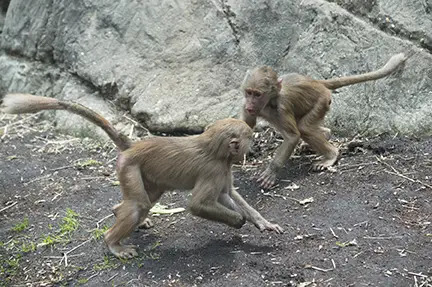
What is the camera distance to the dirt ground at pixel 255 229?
5938 mm

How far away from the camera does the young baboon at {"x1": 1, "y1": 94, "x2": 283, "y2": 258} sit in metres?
6.30

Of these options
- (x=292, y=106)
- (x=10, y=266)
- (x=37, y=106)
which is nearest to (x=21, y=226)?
(x=10, y=266)

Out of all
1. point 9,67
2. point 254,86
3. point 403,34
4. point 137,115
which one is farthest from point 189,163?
point 9,67

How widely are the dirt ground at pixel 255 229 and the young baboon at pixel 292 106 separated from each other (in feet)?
0.84

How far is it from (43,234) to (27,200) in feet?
3.75

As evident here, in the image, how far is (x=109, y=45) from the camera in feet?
34.7

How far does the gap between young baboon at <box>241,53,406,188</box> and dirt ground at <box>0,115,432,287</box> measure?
26 centimetres

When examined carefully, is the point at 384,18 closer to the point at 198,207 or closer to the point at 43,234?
the point at 198,207

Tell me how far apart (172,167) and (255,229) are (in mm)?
1160

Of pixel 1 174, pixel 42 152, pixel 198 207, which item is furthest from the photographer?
pixel 42 152

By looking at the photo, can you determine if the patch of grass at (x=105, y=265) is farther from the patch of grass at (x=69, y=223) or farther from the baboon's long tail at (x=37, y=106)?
the baboon's long tail at (x=37, y=106)

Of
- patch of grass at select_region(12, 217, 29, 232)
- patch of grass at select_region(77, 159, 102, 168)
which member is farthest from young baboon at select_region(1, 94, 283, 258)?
patch of grass at select_region(77, 159, 102, 168)

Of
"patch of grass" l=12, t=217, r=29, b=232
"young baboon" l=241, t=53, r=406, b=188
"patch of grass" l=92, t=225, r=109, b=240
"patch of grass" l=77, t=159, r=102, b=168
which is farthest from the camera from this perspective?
"patch of grass" l=77, t=159, r=102, b=168

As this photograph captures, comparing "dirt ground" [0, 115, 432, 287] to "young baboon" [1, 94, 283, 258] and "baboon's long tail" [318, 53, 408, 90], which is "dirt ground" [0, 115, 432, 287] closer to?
"young baboon" [1, 94, 283, 258]
